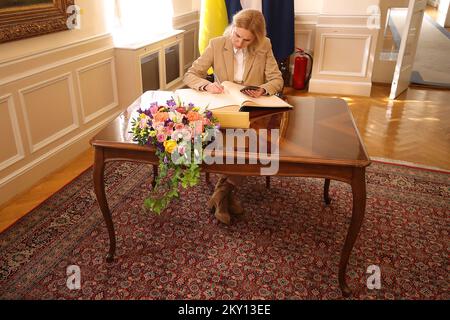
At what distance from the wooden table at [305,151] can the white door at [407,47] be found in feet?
10.4

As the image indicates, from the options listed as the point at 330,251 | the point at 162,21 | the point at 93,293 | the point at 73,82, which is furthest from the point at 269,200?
the point at 162,21

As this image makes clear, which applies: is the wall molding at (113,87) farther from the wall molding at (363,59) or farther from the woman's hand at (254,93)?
the wall molding at (363,59)

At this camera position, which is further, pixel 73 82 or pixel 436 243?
pixel 73 82

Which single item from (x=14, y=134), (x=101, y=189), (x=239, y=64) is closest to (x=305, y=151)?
(x=101, y=189)

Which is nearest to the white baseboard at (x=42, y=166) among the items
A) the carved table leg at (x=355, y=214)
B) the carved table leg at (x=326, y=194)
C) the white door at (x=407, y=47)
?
the carved table leg at (x=326, y=194)

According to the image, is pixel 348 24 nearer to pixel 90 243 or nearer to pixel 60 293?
pixel 90 243

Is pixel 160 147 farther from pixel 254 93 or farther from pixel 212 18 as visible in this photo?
pixel 212 18

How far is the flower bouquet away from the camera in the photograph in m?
1.61

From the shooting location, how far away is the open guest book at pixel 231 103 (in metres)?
1.87

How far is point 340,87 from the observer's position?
17.1 ft

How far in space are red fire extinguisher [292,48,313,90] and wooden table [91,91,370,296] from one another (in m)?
3.30

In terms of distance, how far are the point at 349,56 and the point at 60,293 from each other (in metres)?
4.49

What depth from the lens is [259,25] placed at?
8.00ft

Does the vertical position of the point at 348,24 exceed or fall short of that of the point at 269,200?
it exceeds it
